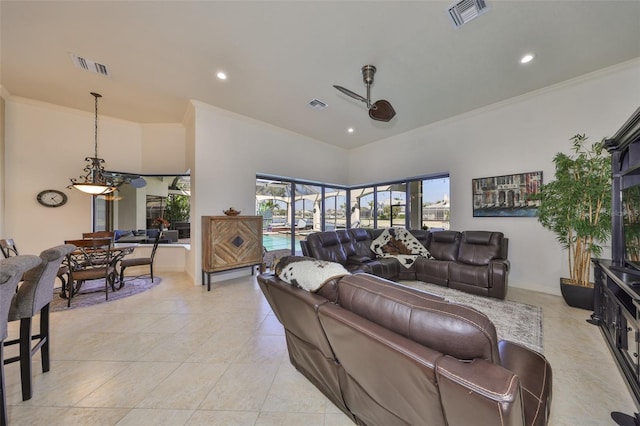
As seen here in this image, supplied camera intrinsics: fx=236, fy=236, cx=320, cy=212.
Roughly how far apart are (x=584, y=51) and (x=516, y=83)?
0.74 meters

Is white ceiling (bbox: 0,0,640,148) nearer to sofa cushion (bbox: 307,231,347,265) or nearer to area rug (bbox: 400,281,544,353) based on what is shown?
sofa cushion (bbox: 307,231,347,265)

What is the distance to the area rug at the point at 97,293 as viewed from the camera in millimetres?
3391

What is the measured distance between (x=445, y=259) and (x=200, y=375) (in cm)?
415

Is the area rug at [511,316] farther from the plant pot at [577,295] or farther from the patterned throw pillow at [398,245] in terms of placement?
the patterned throw pillow at [398,245]

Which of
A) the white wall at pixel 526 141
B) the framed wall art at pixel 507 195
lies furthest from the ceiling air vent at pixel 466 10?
the framed wall art at pixel 507 195

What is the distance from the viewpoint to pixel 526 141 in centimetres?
395

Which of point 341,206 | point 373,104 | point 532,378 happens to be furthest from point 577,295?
point 341,206

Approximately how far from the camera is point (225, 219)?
425cm

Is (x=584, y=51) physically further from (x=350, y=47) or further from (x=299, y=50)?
(x=299, y=50)

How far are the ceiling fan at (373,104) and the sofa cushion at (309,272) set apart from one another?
191 cm

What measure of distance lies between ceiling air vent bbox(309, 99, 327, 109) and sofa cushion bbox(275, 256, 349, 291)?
10.8 ft

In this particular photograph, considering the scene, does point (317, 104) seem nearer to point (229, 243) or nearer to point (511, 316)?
point (229, 243)

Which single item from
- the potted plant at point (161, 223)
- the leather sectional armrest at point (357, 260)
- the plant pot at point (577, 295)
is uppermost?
the potted plant at point (161, 223)

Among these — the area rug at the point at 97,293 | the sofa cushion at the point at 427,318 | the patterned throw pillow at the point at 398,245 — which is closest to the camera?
the sofa cushion at the point at 427,318
